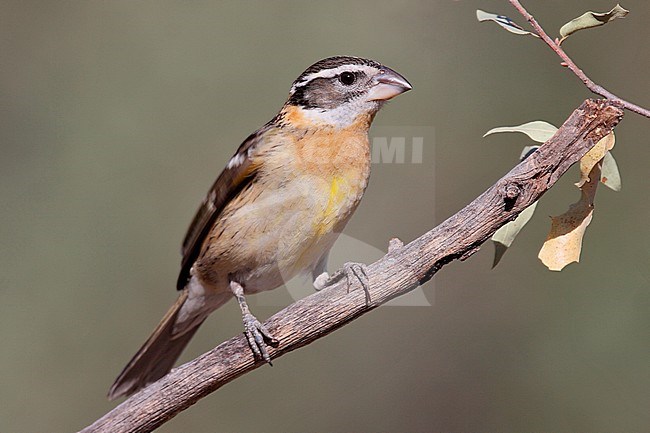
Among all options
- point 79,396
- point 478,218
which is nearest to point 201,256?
→ point 478,218

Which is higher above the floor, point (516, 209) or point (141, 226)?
point (141, 226)

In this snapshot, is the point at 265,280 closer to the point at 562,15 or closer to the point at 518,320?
the point at 518,320

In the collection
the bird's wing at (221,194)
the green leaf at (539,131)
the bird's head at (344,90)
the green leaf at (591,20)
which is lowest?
the green leaf at (539,131)

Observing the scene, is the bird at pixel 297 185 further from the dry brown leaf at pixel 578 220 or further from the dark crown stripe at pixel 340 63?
the dry brown leaf at pixel 578 220

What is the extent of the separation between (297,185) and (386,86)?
501 millimetres

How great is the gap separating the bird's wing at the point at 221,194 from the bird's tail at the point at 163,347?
124 mm

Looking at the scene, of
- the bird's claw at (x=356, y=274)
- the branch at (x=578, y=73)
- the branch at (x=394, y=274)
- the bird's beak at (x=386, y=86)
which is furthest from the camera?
the bird's beak at (x=386, y=86)

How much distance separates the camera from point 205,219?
383 centimetres

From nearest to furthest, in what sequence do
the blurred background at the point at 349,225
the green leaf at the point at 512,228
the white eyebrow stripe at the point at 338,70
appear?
the green leaf at the point at 512,228
the white eyebrow stripe at the point at 338,70
the blurred background at the point at 349,225

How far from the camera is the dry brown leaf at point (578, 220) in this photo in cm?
250

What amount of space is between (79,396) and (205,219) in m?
1.98

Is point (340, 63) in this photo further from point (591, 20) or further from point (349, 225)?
point (349, 225)

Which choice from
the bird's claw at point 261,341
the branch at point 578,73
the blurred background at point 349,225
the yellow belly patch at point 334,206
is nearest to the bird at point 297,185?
the yellow belly patch at point 334,206

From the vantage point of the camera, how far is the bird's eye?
353 cm
